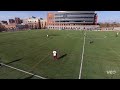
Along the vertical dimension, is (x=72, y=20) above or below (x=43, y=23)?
above

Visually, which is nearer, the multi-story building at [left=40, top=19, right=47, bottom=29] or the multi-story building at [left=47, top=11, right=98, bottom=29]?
the multi-story building at [left=47, top=11, right=98, bottom=29]

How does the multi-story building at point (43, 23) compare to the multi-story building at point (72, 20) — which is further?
the multi-story building at point (43, 23)

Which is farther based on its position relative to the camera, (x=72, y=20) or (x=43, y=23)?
(x=43, y=23)

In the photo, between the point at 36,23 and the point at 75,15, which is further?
the point at 36,23

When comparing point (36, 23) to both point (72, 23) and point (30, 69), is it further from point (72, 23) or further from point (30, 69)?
point (30, 69)
